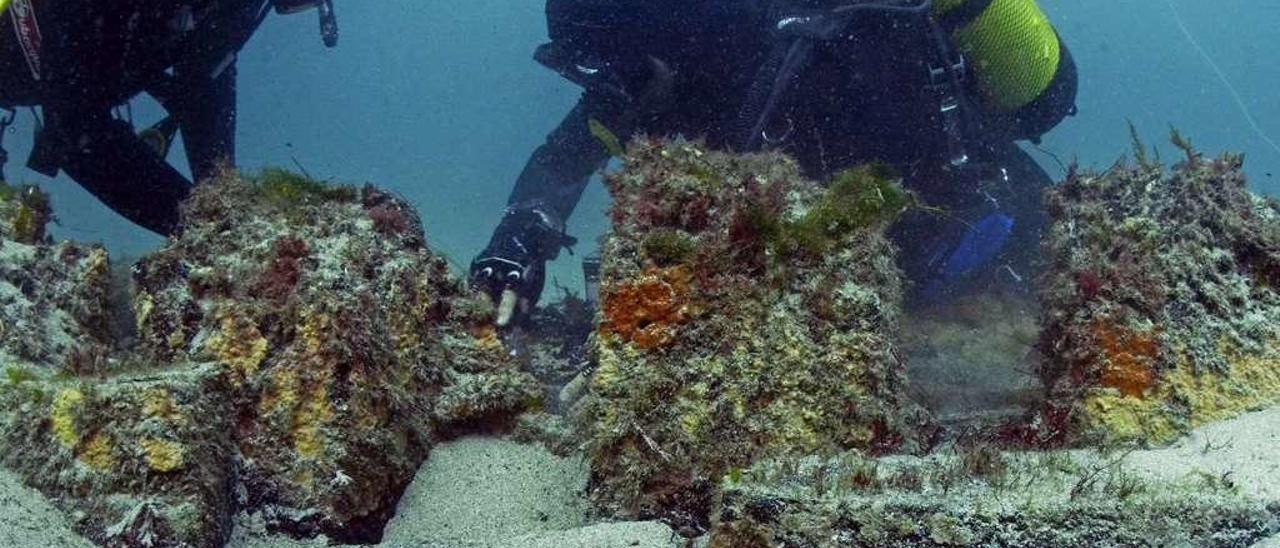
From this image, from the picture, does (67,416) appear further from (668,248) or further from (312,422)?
(668,248)

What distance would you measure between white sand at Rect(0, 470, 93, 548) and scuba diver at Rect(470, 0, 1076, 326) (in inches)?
149

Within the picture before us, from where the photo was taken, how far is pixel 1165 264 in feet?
10.4

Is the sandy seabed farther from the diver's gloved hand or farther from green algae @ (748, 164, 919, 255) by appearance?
the diver's gloved hand

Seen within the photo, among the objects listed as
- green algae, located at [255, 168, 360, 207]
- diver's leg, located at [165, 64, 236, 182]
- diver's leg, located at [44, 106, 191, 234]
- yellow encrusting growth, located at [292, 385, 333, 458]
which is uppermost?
diver's leg, located at [165, 64, 236, 182]

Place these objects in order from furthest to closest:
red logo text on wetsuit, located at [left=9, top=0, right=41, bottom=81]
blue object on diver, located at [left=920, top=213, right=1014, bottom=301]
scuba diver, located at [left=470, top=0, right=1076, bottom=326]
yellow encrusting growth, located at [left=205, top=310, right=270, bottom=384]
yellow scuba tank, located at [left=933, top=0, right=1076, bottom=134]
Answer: blue object on diver, located at [left=920, top=213, right=1014, bottom=301] < yellow scuba tank, located at [left=933, top=0, right=1076, bottom=134] < scuba diver, located at [left=470, top=0, right=1076, bottom=326] < red logo text on wetsuit, located at [left=9, top=0, right=41, bottom=81] < yellow encrusting growth, located at [left=205, top=310, right=270, bottom=384]

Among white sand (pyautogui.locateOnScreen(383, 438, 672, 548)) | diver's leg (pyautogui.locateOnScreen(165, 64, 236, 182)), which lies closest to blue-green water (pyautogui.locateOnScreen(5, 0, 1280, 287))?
diver's leg (pyautogui.locateOnScreen(165, 64, 236, 182))

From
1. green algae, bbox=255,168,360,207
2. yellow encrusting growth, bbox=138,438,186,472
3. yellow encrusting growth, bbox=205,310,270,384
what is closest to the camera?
yellow encrusting growth, bbox=138,438,186,472

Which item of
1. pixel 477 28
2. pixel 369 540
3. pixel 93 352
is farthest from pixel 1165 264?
pixel 477 28

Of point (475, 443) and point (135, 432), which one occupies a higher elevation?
point (135, 432)

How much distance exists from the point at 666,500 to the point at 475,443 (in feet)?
3.74

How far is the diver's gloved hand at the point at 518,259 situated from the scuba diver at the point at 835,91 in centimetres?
4

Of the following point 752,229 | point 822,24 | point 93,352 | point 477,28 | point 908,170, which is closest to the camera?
point 752,229

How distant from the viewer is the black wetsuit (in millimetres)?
5516

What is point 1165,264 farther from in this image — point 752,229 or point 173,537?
point 173,537
